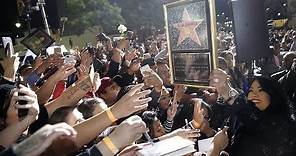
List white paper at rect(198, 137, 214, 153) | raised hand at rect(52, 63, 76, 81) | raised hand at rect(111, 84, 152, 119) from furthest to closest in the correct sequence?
raised hand at rect(52, 63, 76, 81) < white paper at rect(198, 137, 214, 153) < raised hand at rect(111, 84, 152, 119)

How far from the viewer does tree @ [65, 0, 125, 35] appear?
3262 cm

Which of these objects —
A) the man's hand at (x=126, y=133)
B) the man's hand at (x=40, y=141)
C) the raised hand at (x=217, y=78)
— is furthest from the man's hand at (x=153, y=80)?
the man's hand at (x=40, y=141)

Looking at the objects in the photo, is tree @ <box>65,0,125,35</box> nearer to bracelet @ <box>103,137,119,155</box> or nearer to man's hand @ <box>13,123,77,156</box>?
bracelet @ <box>103,137,119,155</box>

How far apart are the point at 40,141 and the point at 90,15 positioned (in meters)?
32.4

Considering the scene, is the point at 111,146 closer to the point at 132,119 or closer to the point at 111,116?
the point at 132,119

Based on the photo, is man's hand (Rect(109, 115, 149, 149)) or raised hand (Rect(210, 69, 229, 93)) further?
raised hand (Rect(210, 69, 229, 93))

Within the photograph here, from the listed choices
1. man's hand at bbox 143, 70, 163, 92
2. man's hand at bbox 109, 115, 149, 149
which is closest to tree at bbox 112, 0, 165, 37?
man's hand at bbox 143, 70, 163, 92

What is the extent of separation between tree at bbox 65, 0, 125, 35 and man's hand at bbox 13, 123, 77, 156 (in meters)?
31.0

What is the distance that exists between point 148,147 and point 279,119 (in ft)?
4.36

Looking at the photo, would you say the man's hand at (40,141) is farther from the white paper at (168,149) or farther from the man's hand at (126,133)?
the white paper at (168,149)

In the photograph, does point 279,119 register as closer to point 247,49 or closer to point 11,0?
point 247,49

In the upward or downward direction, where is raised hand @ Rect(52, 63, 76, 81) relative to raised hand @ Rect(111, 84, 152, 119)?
upward

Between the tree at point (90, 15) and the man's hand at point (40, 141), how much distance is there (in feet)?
102

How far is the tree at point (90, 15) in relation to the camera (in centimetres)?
3262
